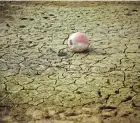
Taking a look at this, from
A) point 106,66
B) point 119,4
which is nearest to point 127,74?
point 106,66

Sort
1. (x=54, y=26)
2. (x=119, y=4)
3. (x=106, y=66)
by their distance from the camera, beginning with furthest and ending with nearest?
1. (x=119, y=4)
2. (x=54, y=26)
3. (x=106, y=66)

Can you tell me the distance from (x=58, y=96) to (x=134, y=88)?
31.4 inches

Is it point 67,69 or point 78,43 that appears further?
point 78,43

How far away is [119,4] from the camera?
5926 millimetres

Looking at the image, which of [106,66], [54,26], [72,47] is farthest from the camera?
[54,26]

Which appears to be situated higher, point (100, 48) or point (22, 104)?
point (100, 48)

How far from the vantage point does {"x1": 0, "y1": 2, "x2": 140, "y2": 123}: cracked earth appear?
2338mm

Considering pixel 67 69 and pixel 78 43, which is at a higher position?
pixel 78 43

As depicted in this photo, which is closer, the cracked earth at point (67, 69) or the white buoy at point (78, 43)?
the cracked earth at point (67, 69)

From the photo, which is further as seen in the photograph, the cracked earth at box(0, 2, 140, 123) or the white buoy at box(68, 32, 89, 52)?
the white buoy at box(68, 32, 89, 52)

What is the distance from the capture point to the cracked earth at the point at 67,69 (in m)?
2.34

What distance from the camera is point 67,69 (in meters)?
3.08

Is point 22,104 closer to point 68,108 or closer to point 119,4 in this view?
point 68,108

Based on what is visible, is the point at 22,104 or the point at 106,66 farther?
the point at 106,66
